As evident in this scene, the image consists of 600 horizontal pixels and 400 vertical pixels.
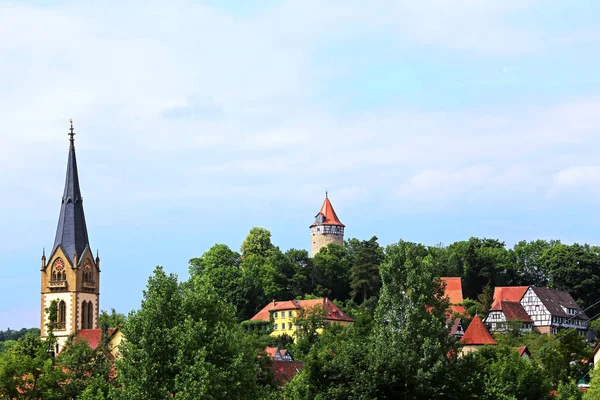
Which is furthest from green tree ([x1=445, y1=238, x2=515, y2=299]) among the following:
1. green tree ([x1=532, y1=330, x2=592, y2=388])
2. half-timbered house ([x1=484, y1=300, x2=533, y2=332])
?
green tree ([x1=532, y1=330, x2=592, y2=388])

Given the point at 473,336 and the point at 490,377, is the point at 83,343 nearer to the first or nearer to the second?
the point at 490,377

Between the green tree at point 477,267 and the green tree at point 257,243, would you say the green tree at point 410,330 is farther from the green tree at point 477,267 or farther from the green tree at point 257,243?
the green tree at point 257,243

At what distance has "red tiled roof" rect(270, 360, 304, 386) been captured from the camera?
80094mm

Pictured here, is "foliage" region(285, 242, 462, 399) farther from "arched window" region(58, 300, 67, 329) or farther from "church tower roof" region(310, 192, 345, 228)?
"church tower roof" region(310, 192, 345, 228)

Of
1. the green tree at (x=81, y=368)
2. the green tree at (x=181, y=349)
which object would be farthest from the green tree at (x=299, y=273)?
the green tree at (x=181, y=349)

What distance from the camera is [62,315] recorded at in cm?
9100

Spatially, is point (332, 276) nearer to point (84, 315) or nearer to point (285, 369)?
point (84, 315)

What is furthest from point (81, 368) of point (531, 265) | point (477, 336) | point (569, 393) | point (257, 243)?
point (531, 265)

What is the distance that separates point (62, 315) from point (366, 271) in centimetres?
4470

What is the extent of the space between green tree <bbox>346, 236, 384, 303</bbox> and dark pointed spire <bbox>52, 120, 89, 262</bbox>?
4181cm

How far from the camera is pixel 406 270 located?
55.8m

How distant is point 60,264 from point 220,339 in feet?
166

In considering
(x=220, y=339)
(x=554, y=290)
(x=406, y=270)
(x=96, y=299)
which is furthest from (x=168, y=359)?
(x=554, y=290)

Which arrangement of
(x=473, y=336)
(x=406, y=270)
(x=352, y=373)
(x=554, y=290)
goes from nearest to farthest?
(x=352, y=373) → (x=406, y=270) → (x=473, y=336) → (x=554, y=290)
